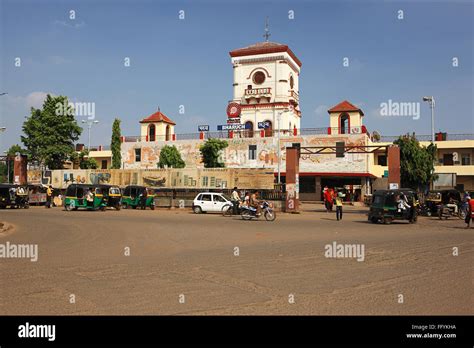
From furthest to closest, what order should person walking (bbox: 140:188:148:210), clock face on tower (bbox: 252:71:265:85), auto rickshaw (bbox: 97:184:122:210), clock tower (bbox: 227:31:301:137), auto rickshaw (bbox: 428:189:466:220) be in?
clock face on tower (bbox: 252:71:265:85) → clock tower (bbox: 227:31:301:137) → person walking (bbox: 140:188:148:210) → auto rickshaw (bbox: 97:184:122:210) → auto rickshaw (bbox: 428:189:466:220)

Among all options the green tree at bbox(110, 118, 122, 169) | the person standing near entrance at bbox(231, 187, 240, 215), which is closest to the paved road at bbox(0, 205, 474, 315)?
the person standing near entrance at bbox(231, 187, 240, 215)

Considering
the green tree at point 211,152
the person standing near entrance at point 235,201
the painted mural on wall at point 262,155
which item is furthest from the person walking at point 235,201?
the painted mural on wall at point 262,155

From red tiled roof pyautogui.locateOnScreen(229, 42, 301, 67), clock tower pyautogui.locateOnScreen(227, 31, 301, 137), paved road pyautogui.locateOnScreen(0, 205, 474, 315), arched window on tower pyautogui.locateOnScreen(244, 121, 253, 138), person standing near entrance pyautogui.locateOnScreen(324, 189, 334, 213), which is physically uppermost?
red tiled roof pyautogui.locateOnScreen(229, 42, 301, 67)

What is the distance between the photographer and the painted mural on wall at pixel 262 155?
49375mm

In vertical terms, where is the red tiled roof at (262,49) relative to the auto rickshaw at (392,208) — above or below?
above

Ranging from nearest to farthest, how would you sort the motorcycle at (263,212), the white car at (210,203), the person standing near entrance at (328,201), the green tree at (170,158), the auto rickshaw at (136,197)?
the motorcycle at (263,212) → the white car at (210,203) → the person standing near entrance at (328,201) → the auto rickshaw at (136,197) → the green tree at (170,158)

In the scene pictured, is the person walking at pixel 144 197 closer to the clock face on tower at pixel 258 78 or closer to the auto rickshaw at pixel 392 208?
the auto rickshaw at pixel 392 208

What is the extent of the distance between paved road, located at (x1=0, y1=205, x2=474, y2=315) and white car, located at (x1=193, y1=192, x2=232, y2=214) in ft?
55.3

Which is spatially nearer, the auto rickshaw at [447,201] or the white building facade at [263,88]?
the auto rickshaw at [447,201]

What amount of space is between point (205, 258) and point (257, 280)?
3.01 metres

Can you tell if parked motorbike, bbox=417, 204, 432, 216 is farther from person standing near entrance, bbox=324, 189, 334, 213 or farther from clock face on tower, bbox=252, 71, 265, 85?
clock face on tower, bbox=252, 71, 265, 85

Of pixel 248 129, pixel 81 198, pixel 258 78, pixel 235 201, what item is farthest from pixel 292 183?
pixel 258 78

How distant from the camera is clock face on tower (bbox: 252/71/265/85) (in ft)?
194
